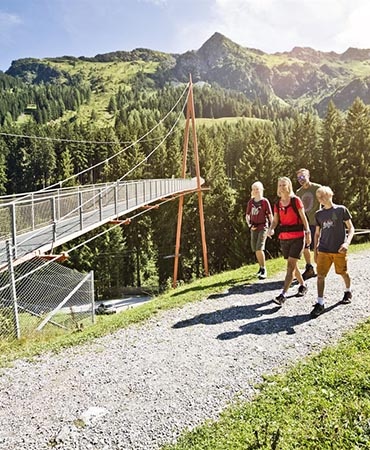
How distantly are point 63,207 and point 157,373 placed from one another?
6.94 m

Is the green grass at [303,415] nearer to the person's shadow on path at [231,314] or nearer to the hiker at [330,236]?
the hiker at [330,236]

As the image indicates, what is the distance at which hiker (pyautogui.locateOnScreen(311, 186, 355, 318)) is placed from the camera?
5.30 meters

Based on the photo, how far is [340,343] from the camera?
447cm

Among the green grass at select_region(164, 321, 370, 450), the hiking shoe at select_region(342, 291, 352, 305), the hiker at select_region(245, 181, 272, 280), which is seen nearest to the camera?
the green grass at select_region(164, 321, 370, 450)

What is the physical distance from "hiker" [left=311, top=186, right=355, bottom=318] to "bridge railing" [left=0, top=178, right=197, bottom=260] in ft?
16.6

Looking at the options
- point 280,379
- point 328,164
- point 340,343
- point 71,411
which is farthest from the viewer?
point 328,164

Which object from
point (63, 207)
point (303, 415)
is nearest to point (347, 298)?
point (303, 415)

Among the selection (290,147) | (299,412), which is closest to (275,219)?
(299,412)

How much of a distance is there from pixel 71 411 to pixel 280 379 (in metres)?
1.90

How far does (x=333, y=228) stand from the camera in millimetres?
5328

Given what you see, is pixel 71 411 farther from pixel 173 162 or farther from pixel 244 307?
pixel 173 162

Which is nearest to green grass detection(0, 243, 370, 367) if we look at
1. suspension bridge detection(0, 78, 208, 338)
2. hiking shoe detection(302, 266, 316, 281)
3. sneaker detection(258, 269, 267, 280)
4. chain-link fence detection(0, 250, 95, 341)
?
sneaker detection(258, 269, 267, 280)

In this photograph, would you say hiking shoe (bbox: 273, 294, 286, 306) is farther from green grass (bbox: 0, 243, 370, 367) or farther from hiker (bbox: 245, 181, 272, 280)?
hiker (bbox: 245, 181, 272, 280)

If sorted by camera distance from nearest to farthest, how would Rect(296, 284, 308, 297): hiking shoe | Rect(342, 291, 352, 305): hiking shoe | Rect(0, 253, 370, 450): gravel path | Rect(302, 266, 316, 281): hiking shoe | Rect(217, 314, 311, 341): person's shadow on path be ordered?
Rect(0, 253, 370, 450): gravel path
Rect(217, 314, 311, 341): person's shadow on path
Rect(342, 291, 352, 305): hiking shoe
Rect(296, 284, 308, 297): hiking shoe
Rect(302, 266, 316, 281): hiking shoe
